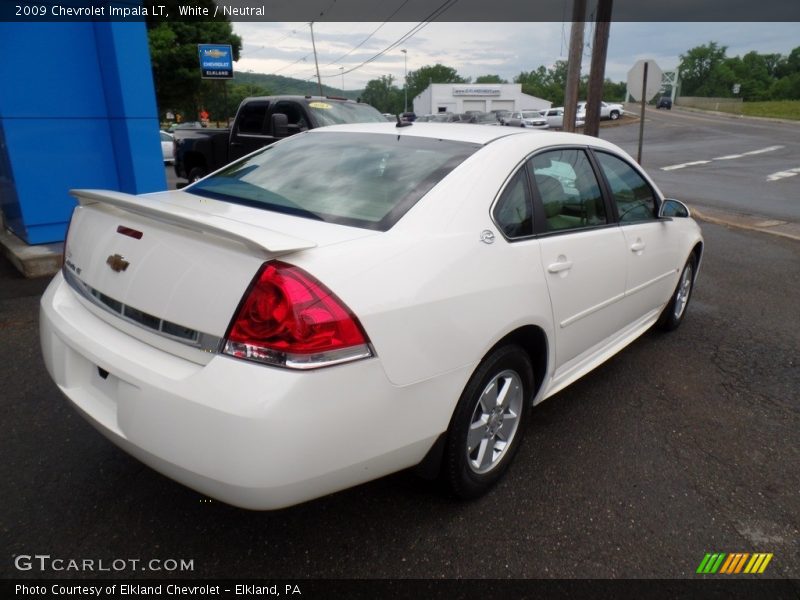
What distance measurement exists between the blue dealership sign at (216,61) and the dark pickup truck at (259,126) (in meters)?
25.8

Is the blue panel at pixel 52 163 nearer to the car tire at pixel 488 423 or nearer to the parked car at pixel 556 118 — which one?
the car tire at pixel 488 423

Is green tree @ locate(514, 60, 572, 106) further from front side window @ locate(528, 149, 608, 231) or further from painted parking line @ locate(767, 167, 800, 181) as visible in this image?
front side window @ locate(528, 149, 608, 231)

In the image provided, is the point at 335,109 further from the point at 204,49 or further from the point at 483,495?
the point at 204,49

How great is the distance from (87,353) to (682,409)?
3227 mm

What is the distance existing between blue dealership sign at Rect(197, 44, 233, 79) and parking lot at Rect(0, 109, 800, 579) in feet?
113

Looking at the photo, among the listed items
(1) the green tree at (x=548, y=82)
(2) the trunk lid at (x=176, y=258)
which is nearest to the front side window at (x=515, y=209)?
(2) the trunk lid at (x=176, y=258)

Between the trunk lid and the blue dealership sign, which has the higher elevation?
the blue dealership sign

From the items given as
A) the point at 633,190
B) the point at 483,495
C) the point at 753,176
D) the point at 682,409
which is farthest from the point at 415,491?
the point at 753,176

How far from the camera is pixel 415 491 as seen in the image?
8.52ft

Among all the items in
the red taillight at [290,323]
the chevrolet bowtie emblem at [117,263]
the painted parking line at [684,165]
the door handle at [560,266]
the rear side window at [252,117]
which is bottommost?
the painted parking line at [684,165]

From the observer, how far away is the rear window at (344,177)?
2363 mm

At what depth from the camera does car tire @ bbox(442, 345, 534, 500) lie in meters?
2.29

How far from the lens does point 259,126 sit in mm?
9617

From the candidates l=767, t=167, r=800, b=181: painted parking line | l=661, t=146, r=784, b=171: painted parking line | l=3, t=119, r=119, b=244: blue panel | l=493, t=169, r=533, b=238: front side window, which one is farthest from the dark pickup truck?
l=661, t=146, r=784, b=171: painted parking line
